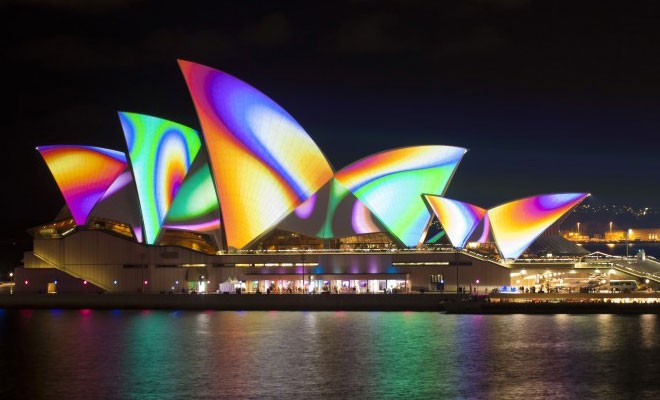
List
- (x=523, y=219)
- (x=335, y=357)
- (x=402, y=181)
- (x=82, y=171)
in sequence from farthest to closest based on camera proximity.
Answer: (x=523, y=219), (x=402, y=181), (x=82, y=171), (x=335, y=357)

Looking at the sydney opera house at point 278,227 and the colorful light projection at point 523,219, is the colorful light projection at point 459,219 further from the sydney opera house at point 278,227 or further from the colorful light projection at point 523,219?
the colorful light projection at point 523,219

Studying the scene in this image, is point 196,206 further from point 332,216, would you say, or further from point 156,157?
point 332,216

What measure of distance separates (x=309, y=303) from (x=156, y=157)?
40.0ft

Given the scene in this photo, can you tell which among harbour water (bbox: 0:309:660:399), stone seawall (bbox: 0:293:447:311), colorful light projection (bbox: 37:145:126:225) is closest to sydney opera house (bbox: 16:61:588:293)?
colorful light projection (bbox: 37:145:126:225)

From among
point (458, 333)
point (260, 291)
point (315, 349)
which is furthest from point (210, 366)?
point (260, 291)

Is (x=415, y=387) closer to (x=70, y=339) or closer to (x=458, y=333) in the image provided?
(x=458, y=333)

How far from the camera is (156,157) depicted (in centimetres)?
5922

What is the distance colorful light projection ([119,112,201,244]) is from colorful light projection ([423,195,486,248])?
51.0 feet

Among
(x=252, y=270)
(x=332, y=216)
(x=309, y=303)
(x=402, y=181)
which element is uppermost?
(x=402, y=181)

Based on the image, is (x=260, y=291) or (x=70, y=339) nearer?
(x=70, y=339)

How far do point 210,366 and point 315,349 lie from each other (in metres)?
4.90

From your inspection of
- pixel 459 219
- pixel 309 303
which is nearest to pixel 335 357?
pixel 309 303

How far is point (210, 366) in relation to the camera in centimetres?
3534

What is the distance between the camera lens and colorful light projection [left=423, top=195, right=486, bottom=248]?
6266 centimetres
